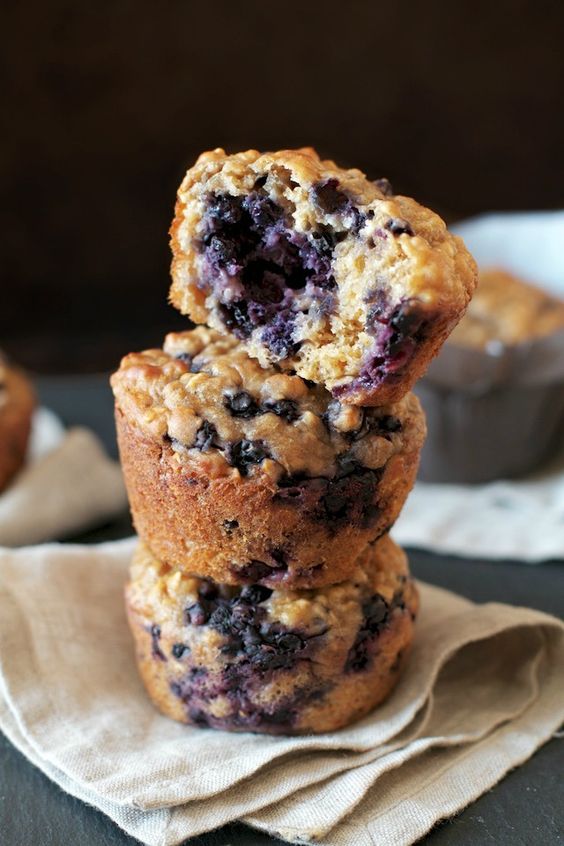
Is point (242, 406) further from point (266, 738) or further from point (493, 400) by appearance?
point (493, 400)

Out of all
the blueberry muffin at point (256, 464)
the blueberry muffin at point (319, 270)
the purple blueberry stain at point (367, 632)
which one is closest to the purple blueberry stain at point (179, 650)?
the blueberry muffin at point (256, 464)

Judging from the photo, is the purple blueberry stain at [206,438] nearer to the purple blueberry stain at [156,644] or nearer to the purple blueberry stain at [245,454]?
the purple blueberry stain at [245,454]

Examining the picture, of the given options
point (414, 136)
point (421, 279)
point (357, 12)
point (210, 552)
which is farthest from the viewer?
point (414, 136)

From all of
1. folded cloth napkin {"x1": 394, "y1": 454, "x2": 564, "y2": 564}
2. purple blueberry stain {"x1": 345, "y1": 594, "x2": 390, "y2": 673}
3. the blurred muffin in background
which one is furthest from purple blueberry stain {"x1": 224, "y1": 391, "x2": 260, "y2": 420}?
the blurred muffin in background

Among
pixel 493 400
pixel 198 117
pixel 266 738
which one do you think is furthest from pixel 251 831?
pixel 198 117

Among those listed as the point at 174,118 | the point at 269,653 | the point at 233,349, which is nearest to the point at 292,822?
the point at 269,653

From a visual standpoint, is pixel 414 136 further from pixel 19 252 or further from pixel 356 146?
pixel 19 252

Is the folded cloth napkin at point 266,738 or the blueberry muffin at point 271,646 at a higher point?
the blueberry muffin at point 271,646
